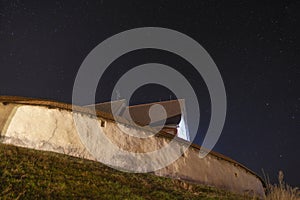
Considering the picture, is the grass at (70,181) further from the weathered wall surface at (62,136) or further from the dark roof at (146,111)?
the dark roof at (146,111)

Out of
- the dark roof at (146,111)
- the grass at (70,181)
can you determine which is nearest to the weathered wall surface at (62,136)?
the grass at (70,181)

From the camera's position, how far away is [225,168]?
14.6 m

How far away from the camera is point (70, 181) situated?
8.26 m

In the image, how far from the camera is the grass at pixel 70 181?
24.5ft

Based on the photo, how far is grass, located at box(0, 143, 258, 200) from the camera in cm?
747

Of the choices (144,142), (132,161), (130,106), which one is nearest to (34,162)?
(132,161)

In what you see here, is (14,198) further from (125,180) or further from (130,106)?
(130,106)

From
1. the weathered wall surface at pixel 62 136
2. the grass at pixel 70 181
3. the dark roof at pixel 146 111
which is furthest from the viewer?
the dark roof at pixel 146 111

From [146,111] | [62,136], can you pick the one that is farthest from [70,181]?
[146,111]

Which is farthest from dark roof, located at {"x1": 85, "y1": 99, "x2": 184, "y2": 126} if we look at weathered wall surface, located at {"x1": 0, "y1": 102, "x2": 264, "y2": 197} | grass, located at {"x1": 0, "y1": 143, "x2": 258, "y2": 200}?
grass, located at {"x1": 0, "y1": 143, "x2": 258, "y2": 200}

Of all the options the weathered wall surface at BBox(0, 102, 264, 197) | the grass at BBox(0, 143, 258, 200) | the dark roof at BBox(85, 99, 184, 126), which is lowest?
the grass at BBox(0, 143, 258, 200)

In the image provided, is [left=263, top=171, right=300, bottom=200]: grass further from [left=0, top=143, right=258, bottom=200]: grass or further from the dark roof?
the dark roof

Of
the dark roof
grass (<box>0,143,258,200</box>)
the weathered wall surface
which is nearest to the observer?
grass (<box>0,143,258,200</box>)

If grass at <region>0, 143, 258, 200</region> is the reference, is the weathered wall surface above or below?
above
